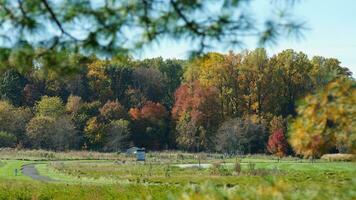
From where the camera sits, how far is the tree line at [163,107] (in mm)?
56406

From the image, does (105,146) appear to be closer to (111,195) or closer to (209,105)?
(209,105)

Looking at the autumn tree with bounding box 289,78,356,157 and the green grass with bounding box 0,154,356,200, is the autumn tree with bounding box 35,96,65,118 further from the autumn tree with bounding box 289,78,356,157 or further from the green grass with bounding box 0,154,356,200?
the autumn tree with bounding box 289,78,356,157

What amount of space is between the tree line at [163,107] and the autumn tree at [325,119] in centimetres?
4711

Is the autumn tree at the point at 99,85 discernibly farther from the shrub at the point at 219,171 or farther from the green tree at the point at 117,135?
the shrub at the point at 219,171

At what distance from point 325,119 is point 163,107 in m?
57.5

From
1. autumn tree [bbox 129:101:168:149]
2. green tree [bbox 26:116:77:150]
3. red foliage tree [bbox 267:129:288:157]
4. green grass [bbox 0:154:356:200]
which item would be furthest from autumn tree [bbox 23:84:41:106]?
red foliage tree [bbox 267:129:288:157]

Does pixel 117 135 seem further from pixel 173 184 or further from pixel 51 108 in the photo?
pixel 173 184

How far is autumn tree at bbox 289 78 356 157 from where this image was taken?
6574 mm

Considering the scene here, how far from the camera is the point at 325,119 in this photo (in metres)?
6.66

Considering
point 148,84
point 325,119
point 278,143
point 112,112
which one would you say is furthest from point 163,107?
point 325,119

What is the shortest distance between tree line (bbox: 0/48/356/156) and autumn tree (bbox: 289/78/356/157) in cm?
4711

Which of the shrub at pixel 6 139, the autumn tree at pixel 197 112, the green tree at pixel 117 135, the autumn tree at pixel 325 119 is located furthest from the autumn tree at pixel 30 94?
the autumn tree at pixel 325 119

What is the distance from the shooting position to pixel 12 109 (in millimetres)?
59406

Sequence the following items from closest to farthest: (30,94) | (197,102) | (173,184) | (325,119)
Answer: (325,119) < (173,184) < (197,102) < (30,94)
